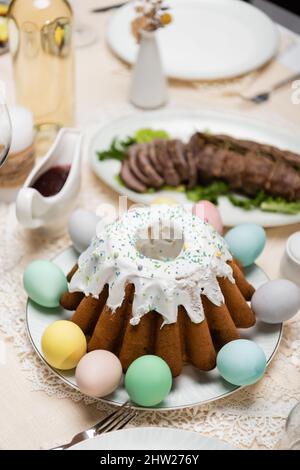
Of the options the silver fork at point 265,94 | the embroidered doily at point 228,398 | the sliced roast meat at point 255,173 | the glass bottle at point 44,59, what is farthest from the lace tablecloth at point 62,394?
→ the silver fork at point 265,94

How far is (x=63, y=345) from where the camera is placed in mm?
916

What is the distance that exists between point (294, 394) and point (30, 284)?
425 millimetres

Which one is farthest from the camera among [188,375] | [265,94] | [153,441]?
[265,94]

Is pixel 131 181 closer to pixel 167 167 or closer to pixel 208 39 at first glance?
pixel 167 167

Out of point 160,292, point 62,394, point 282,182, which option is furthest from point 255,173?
point 62,394

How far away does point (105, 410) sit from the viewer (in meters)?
0.93

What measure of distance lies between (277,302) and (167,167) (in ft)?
1.50

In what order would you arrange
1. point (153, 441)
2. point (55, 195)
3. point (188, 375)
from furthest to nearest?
point (55, 195) → point (188, 375) → point (153, 441)

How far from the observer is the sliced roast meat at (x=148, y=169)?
1341 millimetres

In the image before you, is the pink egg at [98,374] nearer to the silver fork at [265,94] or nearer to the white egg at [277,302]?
the white egg at [277,302]

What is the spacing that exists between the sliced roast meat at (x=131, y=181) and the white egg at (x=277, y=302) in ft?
1.37

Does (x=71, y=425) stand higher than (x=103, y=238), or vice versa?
(x=103, y=238)
